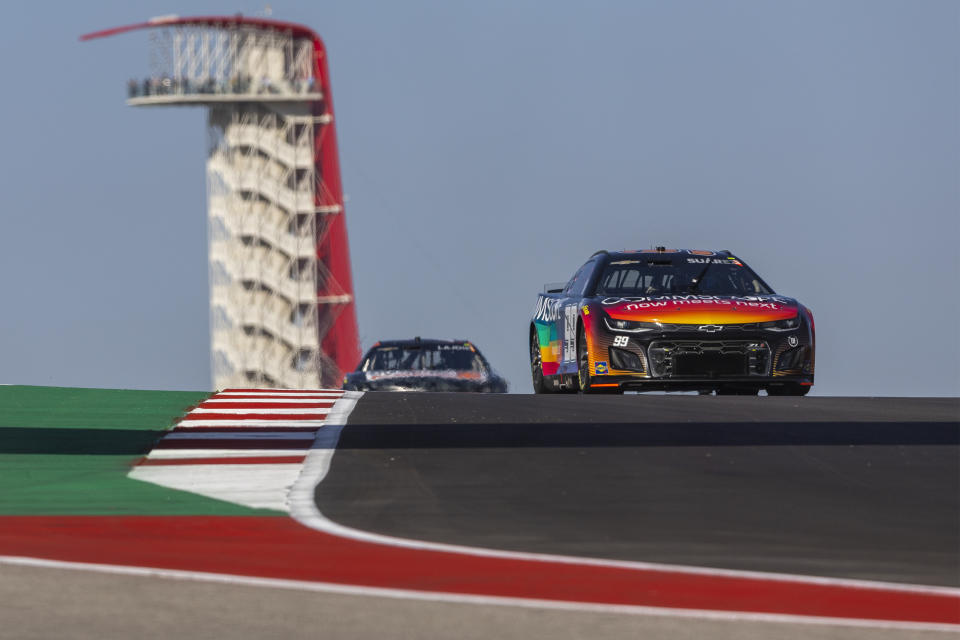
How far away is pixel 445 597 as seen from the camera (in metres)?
6.22

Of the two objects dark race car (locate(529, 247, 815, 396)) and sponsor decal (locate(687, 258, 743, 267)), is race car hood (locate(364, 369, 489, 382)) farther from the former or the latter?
sponsor decal (locate(687, 258, 743, 267))

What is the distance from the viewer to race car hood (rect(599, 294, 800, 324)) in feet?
51.9

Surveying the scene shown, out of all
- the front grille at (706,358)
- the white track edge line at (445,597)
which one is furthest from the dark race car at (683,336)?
the white track edge line at (445,597)

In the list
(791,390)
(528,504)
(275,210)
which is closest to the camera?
(528,504)

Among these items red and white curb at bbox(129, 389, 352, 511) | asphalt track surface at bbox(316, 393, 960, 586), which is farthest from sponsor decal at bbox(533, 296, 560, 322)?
asphalt track surface at bbox(316, 393, 960, 586)

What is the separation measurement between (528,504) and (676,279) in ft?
27.3

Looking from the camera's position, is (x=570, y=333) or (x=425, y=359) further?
(x=425, y=359)

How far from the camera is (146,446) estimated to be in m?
12.0

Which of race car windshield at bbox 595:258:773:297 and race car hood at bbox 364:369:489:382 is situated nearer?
race car windshield at bbox 595:258:773:297

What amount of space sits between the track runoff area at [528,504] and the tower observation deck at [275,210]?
64138 mm

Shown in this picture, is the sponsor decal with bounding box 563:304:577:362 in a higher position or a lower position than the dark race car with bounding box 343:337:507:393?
higher

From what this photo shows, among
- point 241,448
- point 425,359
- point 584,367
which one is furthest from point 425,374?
point 241,448

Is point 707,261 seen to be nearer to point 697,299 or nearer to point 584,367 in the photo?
point 697,299

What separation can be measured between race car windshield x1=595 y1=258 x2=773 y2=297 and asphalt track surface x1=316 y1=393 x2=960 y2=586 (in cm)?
227
